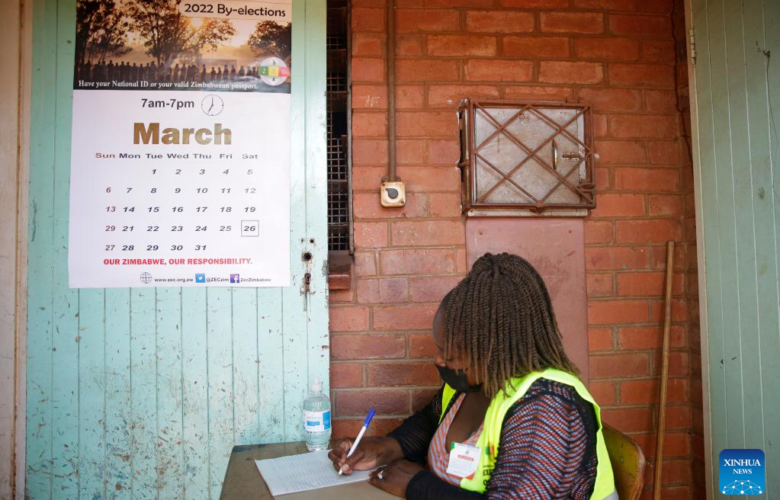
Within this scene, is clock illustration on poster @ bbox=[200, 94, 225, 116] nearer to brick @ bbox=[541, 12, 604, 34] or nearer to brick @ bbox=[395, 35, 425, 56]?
brick @ bbox=[395, 35, 425, 56]

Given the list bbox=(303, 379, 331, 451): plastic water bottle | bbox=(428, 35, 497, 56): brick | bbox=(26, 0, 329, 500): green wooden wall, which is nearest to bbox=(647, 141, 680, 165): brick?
bbox=(428, 35, 497, 56): brick

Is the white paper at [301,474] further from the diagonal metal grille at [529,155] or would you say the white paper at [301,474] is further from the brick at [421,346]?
the diagonal metal grille at [529,155]

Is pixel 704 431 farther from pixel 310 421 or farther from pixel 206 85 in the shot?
pixel 206 85

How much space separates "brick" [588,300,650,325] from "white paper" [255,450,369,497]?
133 centimetres

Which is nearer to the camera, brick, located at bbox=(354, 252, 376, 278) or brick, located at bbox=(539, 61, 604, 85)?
brick, located at bbox=(354, 252, 376, 278)

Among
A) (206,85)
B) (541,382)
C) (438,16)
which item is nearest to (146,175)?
(206,85)

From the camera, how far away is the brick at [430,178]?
7.50 ft

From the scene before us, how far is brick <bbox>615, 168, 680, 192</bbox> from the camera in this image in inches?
94.3

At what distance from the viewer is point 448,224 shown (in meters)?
2.29

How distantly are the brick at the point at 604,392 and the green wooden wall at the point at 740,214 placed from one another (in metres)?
0.39

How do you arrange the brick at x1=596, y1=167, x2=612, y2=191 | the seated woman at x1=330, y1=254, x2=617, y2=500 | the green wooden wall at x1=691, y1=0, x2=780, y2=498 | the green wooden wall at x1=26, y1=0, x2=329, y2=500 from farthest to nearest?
the brick at x1=596, y1=167, x2=612, y2=191, the green wooden wall at x1=26, y1=0, x2=329, y2=500, the green wooden wall at x1=691, y1=0, x2=780, y2=498, the seated woman at x1=330, y1=254, x2=617, y2=500

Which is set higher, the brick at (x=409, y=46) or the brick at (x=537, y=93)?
the brick at (x=409, y=46)

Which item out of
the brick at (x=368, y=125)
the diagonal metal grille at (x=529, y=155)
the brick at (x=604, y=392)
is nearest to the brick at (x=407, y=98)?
the brick at (x=368, y=125)

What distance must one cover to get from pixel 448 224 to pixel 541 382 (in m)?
1.03
